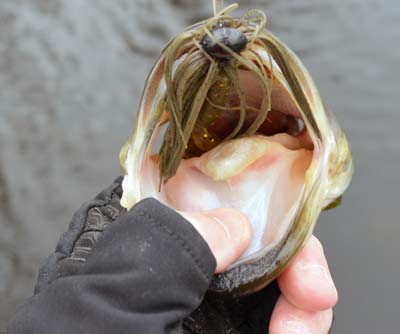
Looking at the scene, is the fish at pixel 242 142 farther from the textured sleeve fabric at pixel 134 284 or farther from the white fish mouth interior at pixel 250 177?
the textured sleeve fabric at pixel 134 284

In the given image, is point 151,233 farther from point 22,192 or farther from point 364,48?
point 364,48

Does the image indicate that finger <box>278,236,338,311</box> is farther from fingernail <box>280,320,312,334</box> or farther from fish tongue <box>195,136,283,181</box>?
fish tongue <box>195,136,283,181</box>

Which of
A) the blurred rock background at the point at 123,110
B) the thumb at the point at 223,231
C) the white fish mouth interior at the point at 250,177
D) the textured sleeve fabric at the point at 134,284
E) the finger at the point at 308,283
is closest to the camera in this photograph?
the textured sleeve fabric at the point at 134,284

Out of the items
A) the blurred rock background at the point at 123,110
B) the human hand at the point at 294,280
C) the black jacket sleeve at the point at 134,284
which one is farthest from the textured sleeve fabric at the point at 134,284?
the blurred rock background at the point at 123,110

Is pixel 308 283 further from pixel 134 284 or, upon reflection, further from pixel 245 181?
pixel 134 284

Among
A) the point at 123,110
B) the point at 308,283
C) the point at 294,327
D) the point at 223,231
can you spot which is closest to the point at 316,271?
the point at 308,283

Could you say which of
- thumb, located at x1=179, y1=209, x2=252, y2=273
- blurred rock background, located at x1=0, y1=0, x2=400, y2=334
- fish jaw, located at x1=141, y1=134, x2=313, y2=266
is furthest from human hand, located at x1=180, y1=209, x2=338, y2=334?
blurred rock background, located at x1=0, y1=0, x2=400, y2=334

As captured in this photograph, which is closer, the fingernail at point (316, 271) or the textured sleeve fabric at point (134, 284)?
the textured sleeve fabric at point (134, 284)
